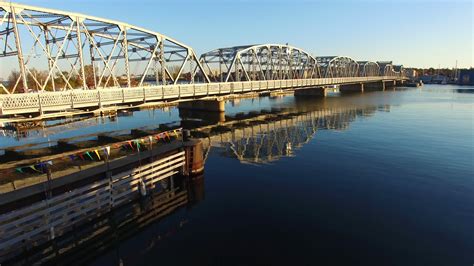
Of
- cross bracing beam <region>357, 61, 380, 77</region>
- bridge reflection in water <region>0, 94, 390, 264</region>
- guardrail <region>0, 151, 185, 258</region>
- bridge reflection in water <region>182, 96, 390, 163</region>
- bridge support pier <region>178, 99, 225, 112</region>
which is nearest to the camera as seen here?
guardrail <region>0, 151, 185, 258</region>

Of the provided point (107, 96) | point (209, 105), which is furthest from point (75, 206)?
point (209, 105)

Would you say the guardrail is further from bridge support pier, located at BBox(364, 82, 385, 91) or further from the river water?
bridge support pier, located at BBox(364, 82, 385, 91)

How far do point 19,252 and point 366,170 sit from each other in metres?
22.0

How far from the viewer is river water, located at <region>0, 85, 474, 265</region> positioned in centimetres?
1182

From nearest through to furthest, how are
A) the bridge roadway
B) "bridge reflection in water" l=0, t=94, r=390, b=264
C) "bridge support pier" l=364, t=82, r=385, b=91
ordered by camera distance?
"bridge reflection in water" l=0, t=94, r=390, b=264, the bridge roadway, "bridge support pier" l=364, t=82, r=385, b=91

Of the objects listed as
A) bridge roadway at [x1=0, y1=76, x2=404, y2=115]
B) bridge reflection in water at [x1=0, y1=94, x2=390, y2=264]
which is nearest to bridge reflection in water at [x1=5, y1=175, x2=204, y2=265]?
bridge reflection in water at [x1=0, y1=94, x2=390, y2=264]

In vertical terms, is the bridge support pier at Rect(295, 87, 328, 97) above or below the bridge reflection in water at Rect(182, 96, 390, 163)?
above

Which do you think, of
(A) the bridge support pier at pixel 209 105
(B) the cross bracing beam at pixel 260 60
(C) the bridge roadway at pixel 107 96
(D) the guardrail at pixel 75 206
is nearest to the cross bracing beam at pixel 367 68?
(B) the cross bracing beam at pixel 260 60

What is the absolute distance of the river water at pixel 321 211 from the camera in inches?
465

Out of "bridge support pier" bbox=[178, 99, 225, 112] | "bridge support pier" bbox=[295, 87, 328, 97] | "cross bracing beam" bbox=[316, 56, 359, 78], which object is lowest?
"bridge support pier" bbox=[178, 99, 225, 112]

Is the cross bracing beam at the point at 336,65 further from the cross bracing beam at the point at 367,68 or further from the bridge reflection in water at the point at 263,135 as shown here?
the bridge reflection in water at the point at 263,135

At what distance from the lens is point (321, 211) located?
15609 mm

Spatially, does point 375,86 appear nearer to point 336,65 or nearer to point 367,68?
point 367,68

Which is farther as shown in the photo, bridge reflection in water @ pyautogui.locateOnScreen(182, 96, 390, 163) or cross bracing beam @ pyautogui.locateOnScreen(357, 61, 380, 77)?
cross bracing beam @ pyautogui.locateOnScreen(357, 61, 380, 77)
